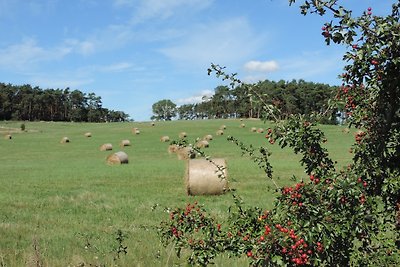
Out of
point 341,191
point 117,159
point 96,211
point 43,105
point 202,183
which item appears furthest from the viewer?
point 43,105

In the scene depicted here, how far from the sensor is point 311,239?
9.84 feet

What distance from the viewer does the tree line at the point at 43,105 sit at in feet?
507

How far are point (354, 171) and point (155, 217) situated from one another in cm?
849

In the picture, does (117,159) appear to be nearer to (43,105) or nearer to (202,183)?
(202,183)

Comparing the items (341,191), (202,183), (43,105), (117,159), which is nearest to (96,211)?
(202,183)

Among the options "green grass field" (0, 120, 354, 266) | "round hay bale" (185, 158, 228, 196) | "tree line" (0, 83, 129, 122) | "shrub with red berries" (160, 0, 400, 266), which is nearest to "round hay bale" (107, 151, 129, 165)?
"green grass field" (0, 120, 354, 266)

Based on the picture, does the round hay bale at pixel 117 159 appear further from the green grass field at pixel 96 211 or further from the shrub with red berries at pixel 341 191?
the shrub with red berries at pixel 341 191

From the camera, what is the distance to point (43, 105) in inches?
6496

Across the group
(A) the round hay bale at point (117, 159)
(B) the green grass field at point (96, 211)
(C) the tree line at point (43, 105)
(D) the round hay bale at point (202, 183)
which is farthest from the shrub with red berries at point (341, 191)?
(C) the tree line at point (43, 105)

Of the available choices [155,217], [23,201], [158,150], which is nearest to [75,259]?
[155,217]

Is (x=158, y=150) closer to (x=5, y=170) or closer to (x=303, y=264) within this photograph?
(x=5, y=170)

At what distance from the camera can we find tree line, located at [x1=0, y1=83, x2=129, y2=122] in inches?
6083

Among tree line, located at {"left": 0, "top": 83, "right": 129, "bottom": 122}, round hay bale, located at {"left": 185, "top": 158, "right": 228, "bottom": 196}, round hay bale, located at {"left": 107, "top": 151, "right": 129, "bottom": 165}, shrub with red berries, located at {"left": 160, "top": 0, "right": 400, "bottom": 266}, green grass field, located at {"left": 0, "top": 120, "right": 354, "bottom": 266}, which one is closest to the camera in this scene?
shrub with red berries, located at {"left": 160, "top": 0, "right": 400, "bottom": 266}

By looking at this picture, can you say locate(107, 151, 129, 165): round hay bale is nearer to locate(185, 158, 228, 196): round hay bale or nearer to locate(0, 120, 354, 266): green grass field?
locate(0, 120, 354, 266): green grass field
